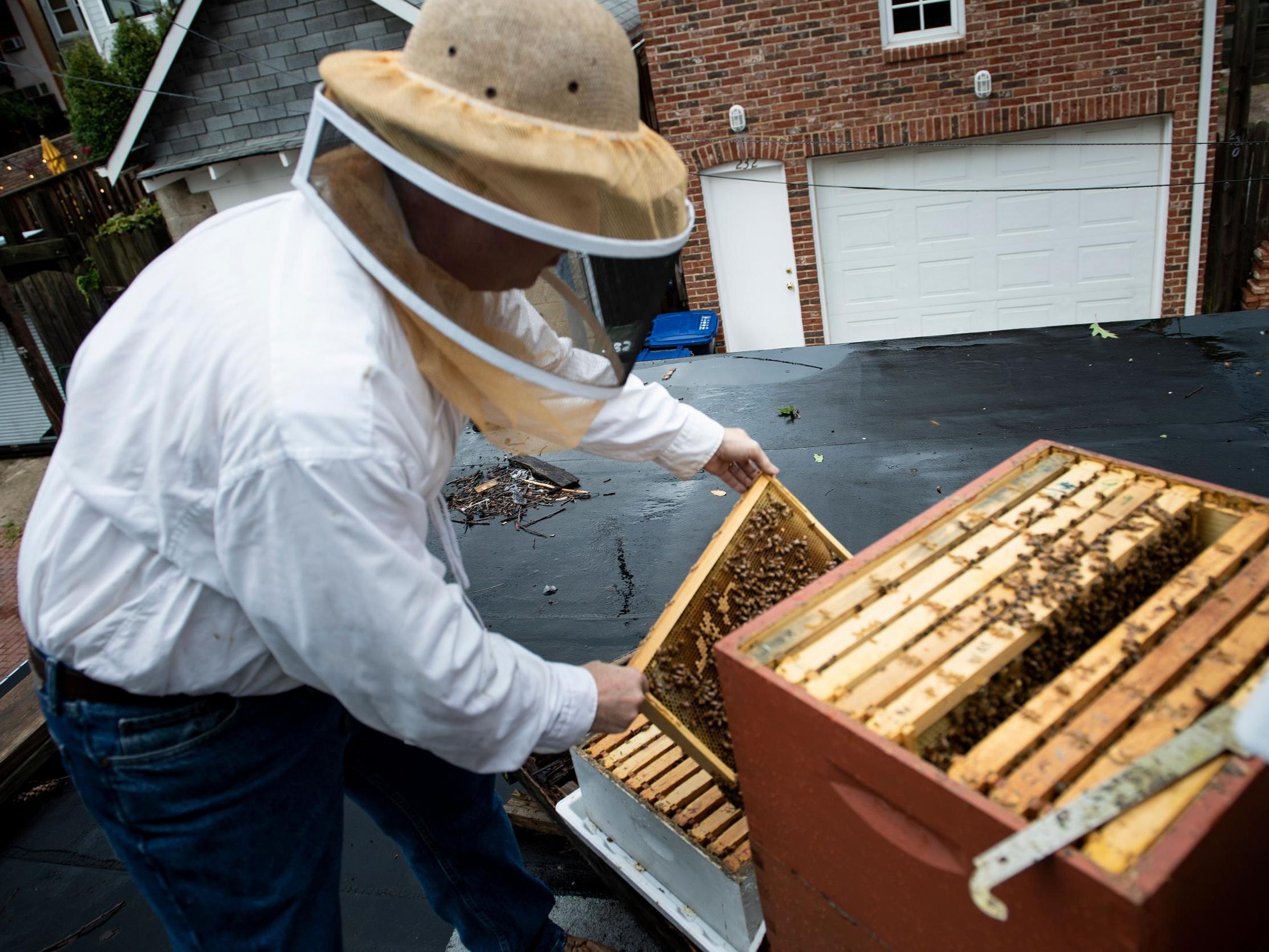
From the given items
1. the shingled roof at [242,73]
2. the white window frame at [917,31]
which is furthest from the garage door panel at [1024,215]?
the shingled roof at [242,73]

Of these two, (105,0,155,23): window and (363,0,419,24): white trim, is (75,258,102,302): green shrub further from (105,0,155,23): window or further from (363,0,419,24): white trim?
(363,0,419,24): white trim

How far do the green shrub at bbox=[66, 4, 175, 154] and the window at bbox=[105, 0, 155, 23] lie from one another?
14.1 ft

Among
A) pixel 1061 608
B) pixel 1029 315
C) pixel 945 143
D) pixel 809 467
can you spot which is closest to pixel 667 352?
pixel 945 143

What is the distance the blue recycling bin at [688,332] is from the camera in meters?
8.96

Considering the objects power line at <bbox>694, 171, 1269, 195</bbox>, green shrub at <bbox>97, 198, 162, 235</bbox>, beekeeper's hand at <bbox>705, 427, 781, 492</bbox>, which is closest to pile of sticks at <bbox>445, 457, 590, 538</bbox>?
beekeeper's hand at <bbox>705, 427, 781, 492</bbox>

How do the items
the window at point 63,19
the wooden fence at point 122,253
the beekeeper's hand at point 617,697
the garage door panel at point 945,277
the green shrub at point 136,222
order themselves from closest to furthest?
the beekeeper's hand at point 617,697 → the garage door panel at point 945,277 → the wooden fence at point 122,253 → the green shrub at point 136,222 → the window at point 63,19

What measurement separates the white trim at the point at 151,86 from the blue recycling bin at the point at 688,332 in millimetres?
6619

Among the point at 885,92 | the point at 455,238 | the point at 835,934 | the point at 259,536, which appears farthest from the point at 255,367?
the point at 885,92

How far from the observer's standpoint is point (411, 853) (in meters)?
2.22

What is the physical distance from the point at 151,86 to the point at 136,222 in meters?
2.21

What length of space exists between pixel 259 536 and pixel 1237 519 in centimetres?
182

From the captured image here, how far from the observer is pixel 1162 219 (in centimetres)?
827

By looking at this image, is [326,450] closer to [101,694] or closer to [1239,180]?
[101,694]

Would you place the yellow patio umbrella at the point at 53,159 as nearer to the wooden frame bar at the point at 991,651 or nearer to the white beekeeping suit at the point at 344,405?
the white beekeeping suit at the point at 344,405
